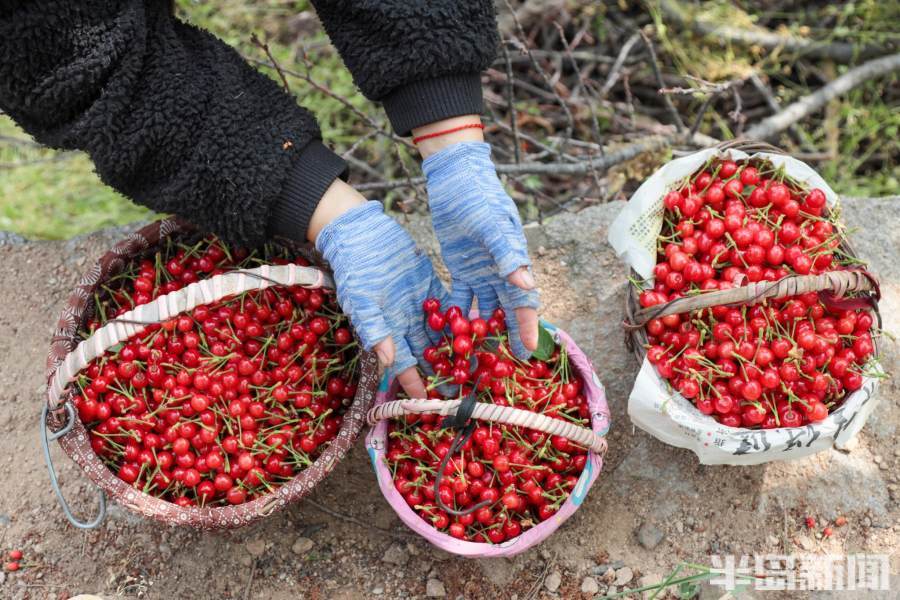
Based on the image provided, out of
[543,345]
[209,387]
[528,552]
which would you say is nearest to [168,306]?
[209,387]

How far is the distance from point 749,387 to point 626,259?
0.46 metres

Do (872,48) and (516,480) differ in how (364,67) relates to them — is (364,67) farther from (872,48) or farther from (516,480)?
(872,48)

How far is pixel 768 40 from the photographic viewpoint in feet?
10.6

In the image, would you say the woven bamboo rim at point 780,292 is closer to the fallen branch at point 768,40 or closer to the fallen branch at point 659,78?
the fallen branch at point 659,78

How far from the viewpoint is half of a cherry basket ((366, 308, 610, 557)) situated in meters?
1.84

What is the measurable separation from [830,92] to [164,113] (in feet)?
8.71

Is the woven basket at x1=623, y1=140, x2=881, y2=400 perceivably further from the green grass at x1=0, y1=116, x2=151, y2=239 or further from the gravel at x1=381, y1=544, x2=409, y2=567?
the green grass at x1=0, y1=116, x2=151, y2=239

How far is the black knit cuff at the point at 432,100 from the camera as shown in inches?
67.6

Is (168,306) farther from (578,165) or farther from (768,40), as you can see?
(768,40)

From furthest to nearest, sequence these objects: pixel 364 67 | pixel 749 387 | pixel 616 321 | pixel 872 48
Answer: pixel 872 48 < pixel 616 321 < pixel 749 387 < pixel 364 67

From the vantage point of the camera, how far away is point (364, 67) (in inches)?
67.1

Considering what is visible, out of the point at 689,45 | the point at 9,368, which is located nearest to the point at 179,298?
the point at 9,368

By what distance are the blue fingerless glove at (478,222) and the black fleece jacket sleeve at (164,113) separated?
11.0 inches

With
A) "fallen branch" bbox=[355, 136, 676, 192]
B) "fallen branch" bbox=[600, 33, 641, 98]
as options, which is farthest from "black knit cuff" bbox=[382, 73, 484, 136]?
"fallen branch" bbox=[600, 33, 641, 98]
